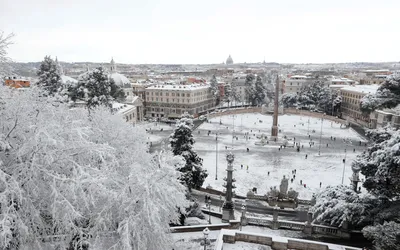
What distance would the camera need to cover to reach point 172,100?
82.4m

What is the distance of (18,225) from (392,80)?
17.0 m

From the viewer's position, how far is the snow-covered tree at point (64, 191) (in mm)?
9508

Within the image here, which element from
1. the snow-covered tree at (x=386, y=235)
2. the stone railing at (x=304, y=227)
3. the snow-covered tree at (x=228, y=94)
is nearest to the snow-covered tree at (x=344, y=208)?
the stone railing at (x=304, y=227)

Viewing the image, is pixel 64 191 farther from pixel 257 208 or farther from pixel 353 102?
pixel 353 102

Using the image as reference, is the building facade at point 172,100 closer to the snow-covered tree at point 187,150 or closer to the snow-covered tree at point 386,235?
the snow-covered tree at point 187,150

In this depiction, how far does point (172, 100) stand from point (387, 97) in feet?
222

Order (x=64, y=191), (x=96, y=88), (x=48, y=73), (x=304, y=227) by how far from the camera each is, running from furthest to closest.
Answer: (x=48, y=73), (x=96, y=88), (x=304, y=227), (x=64, y=191)

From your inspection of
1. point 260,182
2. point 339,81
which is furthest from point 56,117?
point 339,81

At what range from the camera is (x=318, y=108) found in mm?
81688

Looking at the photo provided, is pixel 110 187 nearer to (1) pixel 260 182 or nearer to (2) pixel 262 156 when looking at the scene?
(1) pixel 260 182

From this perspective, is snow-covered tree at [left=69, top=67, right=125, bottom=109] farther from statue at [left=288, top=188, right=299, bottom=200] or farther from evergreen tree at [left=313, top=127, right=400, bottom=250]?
evergreen tree at [left=313, top=127, right=400, bottom=250]

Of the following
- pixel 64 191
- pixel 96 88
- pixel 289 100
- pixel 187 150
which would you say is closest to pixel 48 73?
pixel 96 88

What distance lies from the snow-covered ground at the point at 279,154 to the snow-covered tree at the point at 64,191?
20.5 metres

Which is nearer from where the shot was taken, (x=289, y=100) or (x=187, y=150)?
(x=187, y=150)
